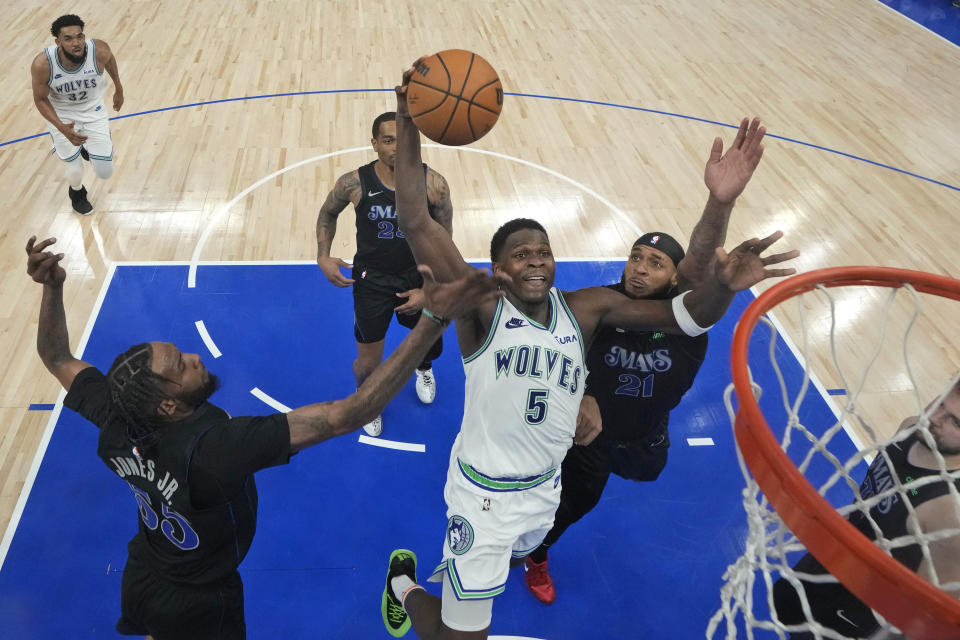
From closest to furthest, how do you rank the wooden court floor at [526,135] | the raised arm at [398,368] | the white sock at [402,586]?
1. the raised arm at [398,368]
2. the white sock at [402,586]
3. the wooden court floor at [526,135]

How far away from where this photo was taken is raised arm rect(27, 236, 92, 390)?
300 cm

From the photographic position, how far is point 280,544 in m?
4.30

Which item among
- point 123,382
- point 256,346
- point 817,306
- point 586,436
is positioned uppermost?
point 123,382

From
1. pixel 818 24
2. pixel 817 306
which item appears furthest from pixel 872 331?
pixel 818 24

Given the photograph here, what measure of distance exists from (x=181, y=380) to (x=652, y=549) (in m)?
2.97

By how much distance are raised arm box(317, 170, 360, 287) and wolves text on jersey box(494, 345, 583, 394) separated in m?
1.90

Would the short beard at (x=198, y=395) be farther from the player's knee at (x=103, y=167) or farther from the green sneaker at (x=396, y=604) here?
the player's knee at (x=103, y=167)

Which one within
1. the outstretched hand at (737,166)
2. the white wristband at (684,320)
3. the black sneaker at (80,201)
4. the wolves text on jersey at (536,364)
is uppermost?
the outstretched hand at (737,166)

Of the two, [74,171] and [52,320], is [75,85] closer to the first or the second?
[74,171]

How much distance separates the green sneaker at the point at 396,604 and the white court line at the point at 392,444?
1196 millimetres

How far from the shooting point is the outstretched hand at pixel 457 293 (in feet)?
8.83

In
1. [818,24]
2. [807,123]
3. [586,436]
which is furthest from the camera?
[818,24]

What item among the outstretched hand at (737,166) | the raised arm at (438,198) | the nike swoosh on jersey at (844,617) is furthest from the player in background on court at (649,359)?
the raised arm at (438,198)

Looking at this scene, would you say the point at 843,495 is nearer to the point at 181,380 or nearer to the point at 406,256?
the point at 406,256
